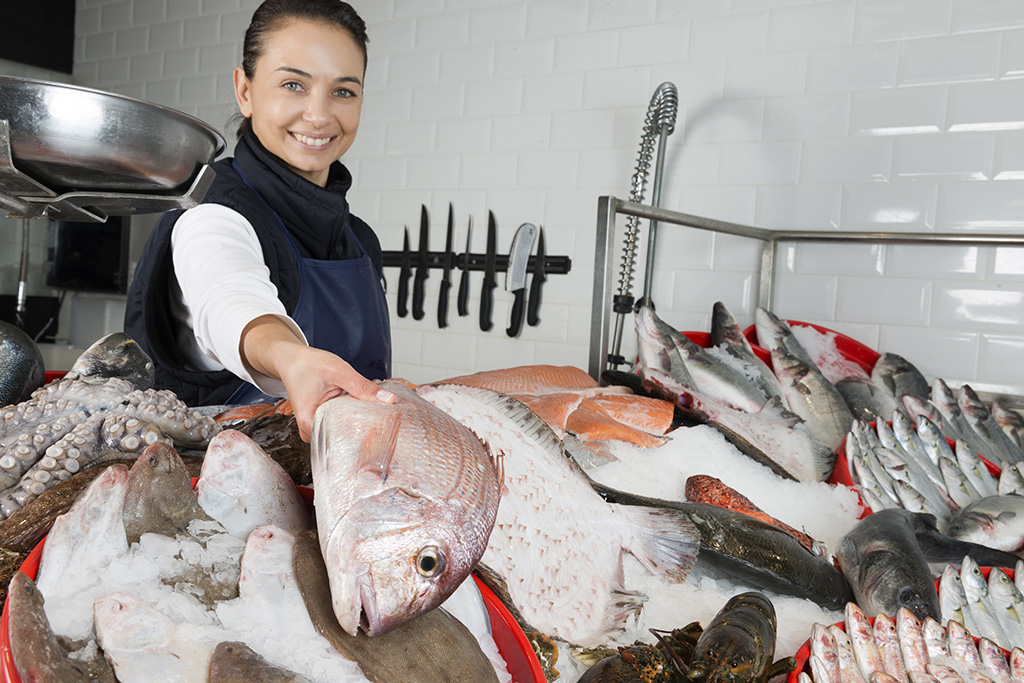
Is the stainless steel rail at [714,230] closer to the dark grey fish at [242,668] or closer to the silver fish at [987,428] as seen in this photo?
the silver fish at [987,428]

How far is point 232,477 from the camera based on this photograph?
68 cm

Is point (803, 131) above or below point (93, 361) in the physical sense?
above

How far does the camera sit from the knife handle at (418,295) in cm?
386

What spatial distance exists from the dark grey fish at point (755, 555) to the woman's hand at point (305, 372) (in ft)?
1.58

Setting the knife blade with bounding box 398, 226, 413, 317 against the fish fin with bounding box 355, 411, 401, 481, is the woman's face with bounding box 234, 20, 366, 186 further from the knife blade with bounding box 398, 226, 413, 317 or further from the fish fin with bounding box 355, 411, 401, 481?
the knife blade with bounding box 398, 226, 413, 317

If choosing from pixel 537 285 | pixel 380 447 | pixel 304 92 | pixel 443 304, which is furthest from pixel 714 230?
pixel 380 447

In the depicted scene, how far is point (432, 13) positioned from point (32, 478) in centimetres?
363

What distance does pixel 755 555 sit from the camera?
3.57 feet

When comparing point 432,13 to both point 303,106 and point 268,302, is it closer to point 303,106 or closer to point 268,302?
point 303,106

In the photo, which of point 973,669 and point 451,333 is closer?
point 973,669

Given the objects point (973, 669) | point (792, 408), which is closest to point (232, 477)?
point (973, 669)

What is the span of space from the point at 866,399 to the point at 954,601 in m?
1.24

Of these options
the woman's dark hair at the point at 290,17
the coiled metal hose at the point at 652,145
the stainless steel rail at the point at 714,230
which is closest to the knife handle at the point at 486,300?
the coiled metal hose at the point at 652,145

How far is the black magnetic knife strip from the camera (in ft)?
11.5
